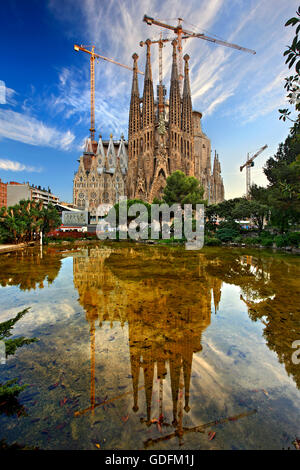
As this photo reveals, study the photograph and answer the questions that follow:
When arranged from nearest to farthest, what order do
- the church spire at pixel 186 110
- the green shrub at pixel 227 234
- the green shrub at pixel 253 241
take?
the green shrub at pixel 253 241 < the green shrub at pixel 227 234 < the church spire at pixel 186 110

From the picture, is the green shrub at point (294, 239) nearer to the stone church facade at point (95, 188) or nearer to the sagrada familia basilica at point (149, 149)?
the sagrada familia basilica at point (149, 149)

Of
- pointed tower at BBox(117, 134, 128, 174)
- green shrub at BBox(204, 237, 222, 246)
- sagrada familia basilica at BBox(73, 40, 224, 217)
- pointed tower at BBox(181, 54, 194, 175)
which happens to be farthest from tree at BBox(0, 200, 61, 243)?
pointed tower at BBox(117, 134, 128, 174)

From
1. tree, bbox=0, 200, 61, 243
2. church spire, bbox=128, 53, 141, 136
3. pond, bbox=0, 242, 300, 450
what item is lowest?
pond, bbox=0, 242, 300, 450

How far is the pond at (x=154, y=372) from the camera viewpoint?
5.70 feet

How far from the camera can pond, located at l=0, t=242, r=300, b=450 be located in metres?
1.74

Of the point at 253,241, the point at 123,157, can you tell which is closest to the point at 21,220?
the point at 253,241

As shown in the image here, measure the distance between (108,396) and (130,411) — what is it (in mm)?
269

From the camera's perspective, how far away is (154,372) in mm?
2475

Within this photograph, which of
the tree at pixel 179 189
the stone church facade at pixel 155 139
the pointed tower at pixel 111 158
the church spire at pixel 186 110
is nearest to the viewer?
the tree at pixel 179 189

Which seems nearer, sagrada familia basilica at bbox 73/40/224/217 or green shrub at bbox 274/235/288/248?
green shrub at bbox 274/235/288/248

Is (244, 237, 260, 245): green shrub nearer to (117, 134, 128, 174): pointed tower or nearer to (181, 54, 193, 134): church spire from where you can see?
(181, 54, 193, 134): church spire

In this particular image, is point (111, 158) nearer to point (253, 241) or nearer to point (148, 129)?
point (148, 129)

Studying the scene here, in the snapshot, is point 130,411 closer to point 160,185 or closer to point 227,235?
point 227,235

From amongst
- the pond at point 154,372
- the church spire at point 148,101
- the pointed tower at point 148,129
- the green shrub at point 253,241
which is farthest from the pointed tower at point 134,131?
the pond at point 154,372
